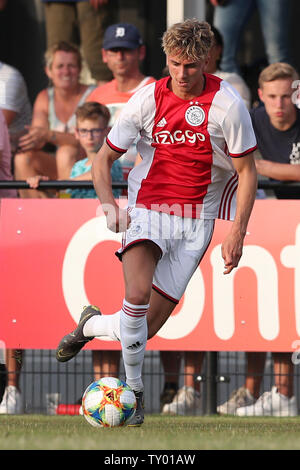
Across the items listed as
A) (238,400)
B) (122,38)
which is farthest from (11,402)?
(122,38)

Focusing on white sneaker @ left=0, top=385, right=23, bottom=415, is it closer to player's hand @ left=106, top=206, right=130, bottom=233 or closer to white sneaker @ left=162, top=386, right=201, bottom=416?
white sneaker @ left=162, top=386, right=201, bottom=416

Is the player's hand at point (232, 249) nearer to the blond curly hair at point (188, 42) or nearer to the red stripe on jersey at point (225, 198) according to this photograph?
→ the red stripe on jersey at point (225, 198)

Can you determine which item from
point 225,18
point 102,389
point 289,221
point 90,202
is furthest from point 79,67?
point 102,389

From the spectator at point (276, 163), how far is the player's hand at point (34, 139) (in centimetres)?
228

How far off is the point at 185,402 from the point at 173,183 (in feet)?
8.76

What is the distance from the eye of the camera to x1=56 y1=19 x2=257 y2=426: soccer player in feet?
24.2

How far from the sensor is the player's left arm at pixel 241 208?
738 centimetres

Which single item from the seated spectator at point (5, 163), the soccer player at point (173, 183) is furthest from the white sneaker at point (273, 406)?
the seated spectator at point (5, 163)

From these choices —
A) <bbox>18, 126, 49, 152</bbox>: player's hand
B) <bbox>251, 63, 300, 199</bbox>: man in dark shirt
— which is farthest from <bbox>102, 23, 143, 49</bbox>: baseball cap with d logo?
<bbox>251, 63, 300, 199</bbox>: man in dark shirt

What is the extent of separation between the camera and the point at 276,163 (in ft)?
31.4

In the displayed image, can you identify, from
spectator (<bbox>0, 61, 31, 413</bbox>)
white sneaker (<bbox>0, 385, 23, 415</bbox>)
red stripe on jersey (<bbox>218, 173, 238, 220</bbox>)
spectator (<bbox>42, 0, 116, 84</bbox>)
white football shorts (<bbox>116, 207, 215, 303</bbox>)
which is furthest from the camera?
spectator (<bbox>42, 0, 116, 84</bbox>)

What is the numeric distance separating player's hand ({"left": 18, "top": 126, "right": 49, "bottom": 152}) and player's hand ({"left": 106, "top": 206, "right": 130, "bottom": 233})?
373cm

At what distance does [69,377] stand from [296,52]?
6.04 metres

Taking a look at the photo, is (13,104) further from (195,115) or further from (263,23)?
(195,115)
